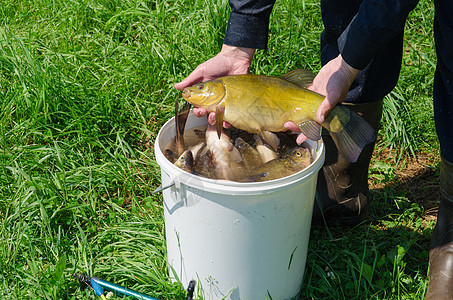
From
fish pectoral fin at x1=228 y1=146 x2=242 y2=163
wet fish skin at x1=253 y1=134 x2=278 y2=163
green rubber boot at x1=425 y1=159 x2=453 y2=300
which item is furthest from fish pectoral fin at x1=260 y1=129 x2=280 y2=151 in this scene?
green rubber boot at x1=425 y1=159 x2=453 y2=300

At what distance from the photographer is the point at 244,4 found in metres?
2.54

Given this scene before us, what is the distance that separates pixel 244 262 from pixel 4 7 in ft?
10.9

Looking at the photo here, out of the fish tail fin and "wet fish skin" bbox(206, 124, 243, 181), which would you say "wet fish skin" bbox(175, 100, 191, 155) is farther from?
the fish tail fin

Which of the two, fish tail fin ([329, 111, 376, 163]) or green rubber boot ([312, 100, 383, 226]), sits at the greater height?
fish tail fin ([329, 111, 376, 163])

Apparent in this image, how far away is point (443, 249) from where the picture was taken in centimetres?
254

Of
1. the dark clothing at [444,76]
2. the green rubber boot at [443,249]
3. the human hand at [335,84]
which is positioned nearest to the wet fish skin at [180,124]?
the human hand at [335,84]

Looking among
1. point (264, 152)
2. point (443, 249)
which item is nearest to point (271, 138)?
point (264, 152)

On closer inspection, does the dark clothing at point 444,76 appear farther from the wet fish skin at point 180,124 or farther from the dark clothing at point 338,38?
the wet fish skin at point 180,124

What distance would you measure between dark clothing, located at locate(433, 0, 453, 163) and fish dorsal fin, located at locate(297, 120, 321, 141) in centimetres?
65

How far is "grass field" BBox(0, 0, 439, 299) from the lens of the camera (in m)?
2.56

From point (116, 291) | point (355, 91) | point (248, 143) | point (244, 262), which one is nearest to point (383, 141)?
point (355, 91)

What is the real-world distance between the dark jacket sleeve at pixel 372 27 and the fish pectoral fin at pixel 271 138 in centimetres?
44

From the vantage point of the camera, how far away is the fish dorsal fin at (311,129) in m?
2.18

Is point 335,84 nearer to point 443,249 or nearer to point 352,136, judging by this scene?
point 352,136
